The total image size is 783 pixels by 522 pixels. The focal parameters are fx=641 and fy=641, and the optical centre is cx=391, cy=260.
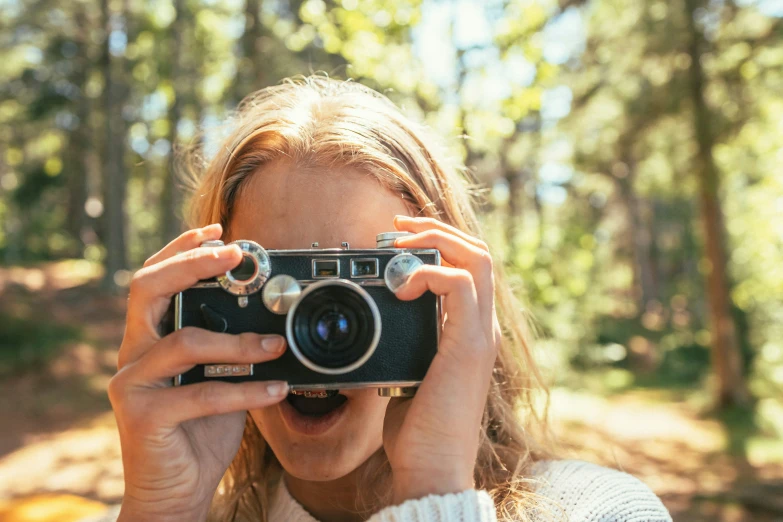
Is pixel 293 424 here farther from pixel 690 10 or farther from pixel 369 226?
pixel 690 10

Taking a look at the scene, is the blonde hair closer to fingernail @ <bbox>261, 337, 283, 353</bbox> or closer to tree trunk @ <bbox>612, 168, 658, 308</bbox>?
fingernail @ <bbox>261, 337, 283, 353</bbox>

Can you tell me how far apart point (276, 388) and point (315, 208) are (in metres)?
0.48

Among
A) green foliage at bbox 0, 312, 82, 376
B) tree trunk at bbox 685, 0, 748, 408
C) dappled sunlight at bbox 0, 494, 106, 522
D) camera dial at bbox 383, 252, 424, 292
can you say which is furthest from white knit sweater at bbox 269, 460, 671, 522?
green foliage at bbox 0, 312, 82, 376

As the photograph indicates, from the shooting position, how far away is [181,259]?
1.48 meters

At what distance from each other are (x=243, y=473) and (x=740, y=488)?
343 inches

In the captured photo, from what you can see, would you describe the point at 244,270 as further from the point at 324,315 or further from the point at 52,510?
the point at 52,510

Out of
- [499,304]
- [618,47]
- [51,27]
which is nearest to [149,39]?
[51,27]

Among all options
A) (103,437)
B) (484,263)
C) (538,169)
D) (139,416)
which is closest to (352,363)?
Answer: (484,263)

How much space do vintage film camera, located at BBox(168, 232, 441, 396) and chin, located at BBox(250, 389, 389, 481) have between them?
0.18 metres

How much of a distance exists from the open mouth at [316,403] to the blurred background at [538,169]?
3.86 ft

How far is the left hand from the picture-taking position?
1364mm

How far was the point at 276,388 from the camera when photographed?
143 cm

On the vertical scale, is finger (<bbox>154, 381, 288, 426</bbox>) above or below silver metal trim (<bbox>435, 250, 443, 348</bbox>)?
below

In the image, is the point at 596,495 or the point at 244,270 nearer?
the point at 244,270
